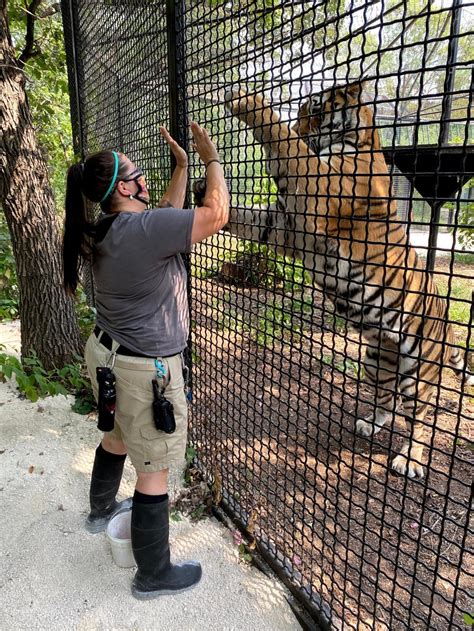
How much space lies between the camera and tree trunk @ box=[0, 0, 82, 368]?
138 inches

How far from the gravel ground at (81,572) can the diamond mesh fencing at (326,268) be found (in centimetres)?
17

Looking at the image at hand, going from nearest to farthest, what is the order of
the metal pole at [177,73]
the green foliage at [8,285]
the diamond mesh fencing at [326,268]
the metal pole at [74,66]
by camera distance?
1. the diamond mesh fencing at [326,268]
2. the metal pole at [177,73]
3. the metal pole at [74,66]
4. the green foliage at [8,285]

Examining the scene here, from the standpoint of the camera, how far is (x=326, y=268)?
7.27 feet

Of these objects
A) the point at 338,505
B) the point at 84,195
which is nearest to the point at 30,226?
the point at 84,195

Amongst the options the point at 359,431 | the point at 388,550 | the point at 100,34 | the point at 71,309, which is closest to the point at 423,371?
the point at 359,431

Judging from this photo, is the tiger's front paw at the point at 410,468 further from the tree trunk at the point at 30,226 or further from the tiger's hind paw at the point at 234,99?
the tree trunk at the point at 30,226

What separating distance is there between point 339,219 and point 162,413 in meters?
1.04

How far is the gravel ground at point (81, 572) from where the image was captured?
6.19 ft

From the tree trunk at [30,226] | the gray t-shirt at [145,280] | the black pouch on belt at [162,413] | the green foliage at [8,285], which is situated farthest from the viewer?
the green foliage at [8,285]

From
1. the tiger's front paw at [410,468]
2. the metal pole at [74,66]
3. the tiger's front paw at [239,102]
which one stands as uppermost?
the metal pole at [74,66]

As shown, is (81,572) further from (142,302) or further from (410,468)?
(410,468)

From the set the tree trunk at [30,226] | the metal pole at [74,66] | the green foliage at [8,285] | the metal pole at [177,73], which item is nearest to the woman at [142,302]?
the metal pole at [177,73]

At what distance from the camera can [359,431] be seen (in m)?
3.55

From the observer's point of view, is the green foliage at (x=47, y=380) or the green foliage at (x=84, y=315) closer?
the green foliage at (x=47, y=380)
